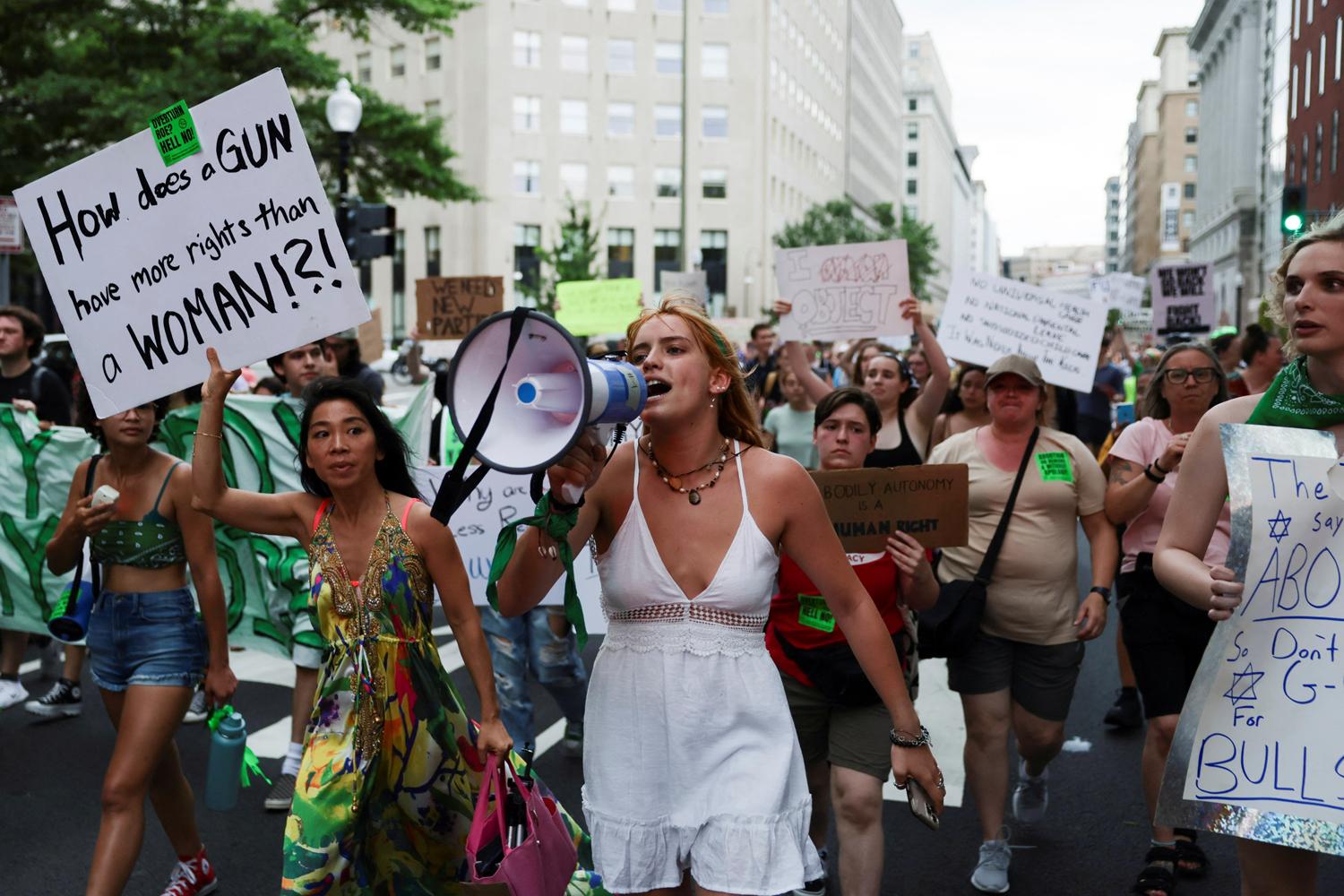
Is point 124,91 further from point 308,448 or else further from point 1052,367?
point 308,448

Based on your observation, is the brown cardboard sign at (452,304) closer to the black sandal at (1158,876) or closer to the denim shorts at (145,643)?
the denim shorts at (145,643)

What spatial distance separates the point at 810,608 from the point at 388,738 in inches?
53.0

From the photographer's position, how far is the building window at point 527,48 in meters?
58.7

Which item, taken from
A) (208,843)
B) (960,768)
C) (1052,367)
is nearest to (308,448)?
(208,843)

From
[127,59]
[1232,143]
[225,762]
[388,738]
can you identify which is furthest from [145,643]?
[1232,143]

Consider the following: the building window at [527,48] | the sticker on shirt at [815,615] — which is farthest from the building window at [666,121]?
the sticker on shirt at [815,615]

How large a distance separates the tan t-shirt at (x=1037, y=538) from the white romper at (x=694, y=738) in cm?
206

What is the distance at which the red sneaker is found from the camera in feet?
14.5

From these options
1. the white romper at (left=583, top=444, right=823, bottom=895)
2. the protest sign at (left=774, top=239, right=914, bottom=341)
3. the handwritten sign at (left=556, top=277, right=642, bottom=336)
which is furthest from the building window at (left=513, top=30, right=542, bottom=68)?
the white romper at (left=583, top=444, right=823, bottom=895)

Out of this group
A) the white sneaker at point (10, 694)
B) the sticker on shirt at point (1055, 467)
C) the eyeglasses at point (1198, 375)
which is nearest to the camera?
the sticker on shirt at point (1055, 467)

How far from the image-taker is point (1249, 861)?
9.70 feet

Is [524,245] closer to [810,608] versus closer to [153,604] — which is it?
[153,604]

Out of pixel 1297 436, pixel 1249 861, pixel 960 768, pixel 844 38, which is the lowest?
pixel 960 768

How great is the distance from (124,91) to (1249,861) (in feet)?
64.3
